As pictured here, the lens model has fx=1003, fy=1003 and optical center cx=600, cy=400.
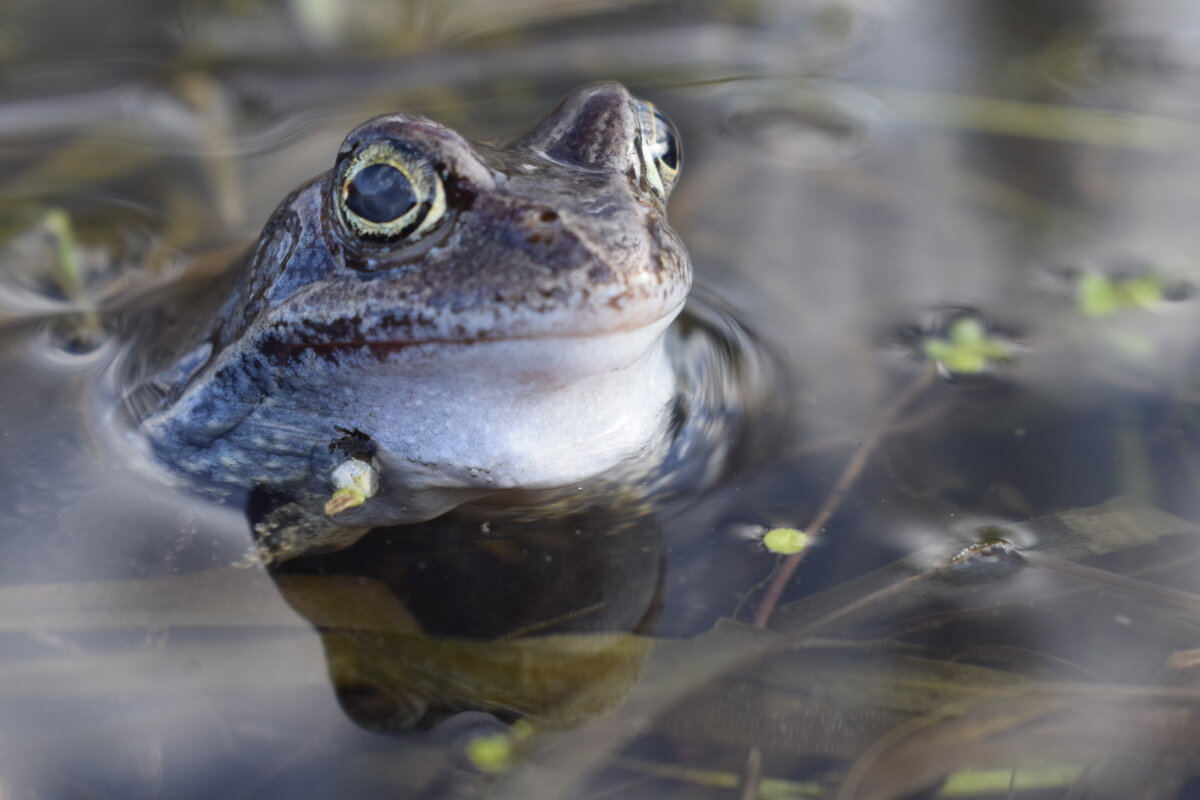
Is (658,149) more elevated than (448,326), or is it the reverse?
(658,149)

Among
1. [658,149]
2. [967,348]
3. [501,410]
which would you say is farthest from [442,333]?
[967,348]

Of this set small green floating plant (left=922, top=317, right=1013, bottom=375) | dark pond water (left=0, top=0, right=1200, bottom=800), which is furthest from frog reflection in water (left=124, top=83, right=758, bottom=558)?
small green floating plant (left=922, top=317, right=1013, bottom=375)

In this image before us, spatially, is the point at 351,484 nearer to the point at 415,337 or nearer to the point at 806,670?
the point at 415,337

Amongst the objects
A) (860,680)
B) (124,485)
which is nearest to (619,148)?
(860,680)

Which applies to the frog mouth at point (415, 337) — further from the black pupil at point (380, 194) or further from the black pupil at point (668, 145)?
the black pupil at point (668, 145)

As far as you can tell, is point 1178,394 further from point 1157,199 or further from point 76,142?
point 76,142

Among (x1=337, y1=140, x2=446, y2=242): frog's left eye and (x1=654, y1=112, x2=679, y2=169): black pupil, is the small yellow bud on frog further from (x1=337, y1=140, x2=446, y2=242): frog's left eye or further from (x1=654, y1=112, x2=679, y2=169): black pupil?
(x1=654, y1=112, x2=679, y2=169): black pupil
